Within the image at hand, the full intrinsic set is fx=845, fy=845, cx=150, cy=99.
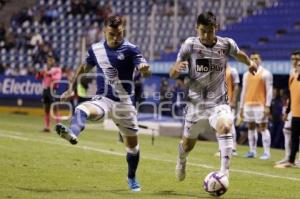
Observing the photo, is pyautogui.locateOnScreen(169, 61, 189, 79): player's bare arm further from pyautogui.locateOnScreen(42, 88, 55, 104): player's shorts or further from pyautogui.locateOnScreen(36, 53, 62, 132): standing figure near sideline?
pyautogui.locateOnScreen(42, 88, 55, 104): player's shorts

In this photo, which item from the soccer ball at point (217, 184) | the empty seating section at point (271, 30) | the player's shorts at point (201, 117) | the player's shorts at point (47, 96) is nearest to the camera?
the soccer ball at point (217, 184)

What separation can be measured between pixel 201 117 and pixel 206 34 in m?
1.11

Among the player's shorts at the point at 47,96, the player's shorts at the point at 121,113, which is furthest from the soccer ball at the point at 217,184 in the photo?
the player's shorts at the point at 47,96

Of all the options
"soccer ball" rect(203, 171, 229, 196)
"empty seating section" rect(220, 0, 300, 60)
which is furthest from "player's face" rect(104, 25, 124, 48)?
"empty seating section" rect(220, 0, 300, 60)

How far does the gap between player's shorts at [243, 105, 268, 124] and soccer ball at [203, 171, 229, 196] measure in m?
8.14

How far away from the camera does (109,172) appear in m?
13.3

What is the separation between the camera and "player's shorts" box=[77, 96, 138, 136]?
1109 centimetres

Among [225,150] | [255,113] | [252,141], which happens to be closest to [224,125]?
[225,150]

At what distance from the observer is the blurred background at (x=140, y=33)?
27.4 m

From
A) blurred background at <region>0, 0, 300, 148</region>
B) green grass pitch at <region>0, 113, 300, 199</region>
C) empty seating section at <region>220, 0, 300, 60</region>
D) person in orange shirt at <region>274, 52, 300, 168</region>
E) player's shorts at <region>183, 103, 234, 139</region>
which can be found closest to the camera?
player's shorts at <region>183, 103, 234, 139</region>

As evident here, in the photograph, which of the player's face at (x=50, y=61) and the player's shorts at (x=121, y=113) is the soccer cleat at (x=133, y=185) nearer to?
the player's shorts at (x=121, y=113)

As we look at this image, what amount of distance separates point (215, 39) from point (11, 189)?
10.5ft

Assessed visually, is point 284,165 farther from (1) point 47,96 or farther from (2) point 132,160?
(1) point 47,96

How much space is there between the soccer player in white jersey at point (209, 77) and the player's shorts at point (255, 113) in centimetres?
737
